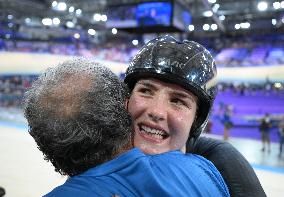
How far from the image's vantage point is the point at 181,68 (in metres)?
1.16

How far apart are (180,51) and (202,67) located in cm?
10

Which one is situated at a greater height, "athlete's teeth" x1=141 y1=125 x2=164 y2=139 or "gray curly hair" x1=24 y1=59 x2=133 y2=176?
"gray curly hair" x1=24 y1=59 x2=133 y2=176

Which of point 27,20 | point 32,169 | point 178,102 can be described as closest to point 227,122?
point 32,169

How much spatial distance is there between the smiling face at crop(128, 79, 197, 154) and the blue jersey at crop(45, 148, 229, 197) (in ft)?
0.87

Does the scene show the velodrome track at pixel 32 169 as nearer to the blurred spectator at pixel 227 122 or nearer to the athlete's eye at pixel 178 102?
the athlete's eye at pixel 178 102

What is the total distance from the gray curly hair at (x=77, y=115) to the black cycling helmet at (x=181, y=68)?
0.37 meters

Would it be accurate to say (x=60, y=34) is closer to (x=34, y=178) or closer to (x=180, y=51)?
(x=34, y=178)

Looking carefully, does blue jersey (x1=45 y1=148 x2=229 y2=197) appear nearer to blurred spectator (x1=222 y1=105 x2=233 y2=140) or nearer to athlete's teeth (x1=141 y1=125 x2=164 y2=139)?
athlete's teeth (x1=141 y1=125 x2=164 y2=139)

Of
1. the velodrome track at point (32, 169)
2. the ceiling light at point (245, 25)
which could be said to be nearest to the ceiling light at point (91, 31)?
the ceiling light at point (245, 25)

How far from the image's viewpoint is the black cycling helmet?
115 cm

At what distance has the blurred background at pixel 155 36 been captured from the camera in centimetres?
559

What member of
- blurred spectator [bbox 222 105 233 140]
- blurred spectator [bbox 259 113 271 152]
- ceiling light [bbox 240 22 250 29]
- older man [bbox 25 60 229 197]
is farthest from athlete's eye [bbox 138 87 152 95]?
ceiling light [bbox 240 22 250 29]

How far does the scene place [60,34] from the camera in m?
19.6

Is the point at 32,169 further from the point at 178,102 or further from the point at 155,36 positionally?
the point at 178,102
